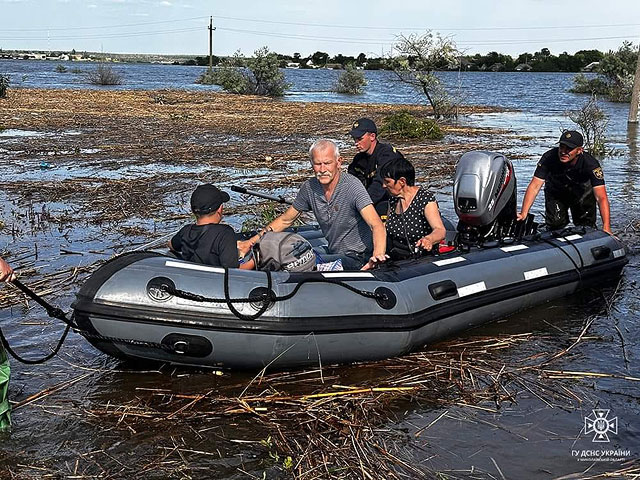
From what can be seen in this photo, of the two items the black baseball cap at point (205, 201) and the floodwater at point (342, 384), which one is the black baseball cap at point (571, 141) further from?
the black baseball cap at point (205, 201)

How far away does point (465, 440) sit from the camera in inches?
170

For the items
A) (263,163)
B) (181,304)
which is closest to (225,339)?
(181,304)

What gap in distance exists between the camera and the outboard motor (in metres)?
6.79

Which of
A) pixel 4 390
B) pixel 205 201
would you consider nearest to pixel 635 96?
pixel 205 201

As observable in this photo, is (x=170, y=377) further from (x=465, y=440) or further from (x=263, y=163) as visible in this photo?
(x=263, y=163)

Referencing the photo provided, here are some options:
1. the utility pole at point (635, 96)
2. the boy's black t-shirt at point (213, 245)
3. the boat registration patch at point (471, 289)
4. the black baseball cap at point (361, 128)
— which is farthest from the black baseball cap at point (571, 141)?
the utility pole at point (635, 96)

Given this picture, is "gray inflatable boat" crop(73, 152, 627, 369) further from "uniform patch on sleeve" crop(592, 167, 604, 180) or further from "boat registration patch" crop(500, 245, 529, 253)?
"uniform patch on sleeve" crop(592, 167, 604, 180)

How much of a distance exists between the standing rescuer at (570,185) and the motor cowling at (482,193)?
407 millimetres

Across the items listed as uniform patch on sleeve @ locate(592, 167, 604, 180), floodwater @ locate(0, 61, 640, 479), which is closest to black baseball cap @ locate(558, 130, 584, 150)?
uniform patch on sleeve @ locate(592, 167, 604, 180)

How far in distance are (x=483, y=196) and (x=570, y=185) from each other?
167cm

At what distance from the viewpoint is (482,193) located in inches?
266

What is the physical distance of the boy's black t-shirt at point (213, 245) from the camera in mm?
5148

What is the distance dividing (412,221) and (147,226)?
4217 mm

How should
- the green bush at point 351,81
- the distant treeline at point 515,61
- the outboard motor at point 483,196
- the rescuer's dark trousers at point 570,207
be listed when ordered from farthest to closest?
the distant treeline at point 515,61
the green bush at point 351,81
the rescuer's dark trousers at point 570,207
the outboard motor at point 483,196
